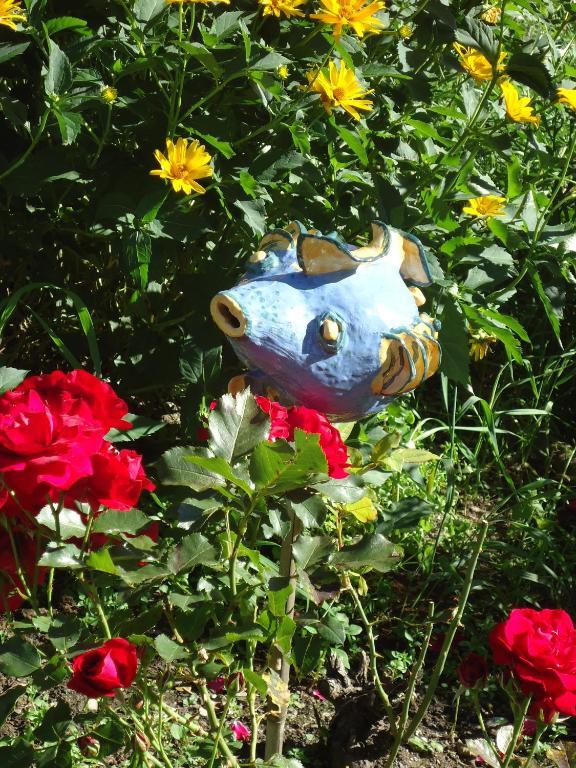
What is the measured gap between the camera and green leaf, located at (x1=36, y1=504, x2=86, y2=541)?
112 cm

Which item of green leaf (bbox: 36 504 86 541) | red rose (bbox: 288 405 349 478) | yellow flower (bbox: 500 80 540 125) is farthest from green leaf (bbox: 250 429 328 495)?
yellow flower (bbox: 500 80 540 125)

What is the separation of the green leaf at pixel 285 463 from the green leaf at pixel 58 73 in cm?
92

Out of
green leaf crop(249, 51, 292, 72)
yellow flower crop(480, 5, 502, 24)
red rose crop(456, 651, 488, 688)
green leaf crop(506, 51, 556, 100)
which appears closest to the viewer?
red rose crop(456, 651, 488, 688)

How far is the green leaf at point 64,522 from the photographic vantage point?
44.0 inches

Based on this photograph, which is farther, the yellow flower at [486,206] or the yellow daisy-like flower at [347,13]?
the yellow flower at [486,206]

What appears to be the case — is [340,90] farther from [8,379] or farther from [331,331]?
[8,379]

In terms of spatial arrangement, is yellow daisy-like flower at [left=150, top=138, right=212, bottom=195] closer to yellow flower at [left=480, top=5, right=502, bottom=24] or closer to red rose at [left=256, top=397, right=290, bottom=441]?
red rose at [left=256, top=397, right=290, bottom=441]

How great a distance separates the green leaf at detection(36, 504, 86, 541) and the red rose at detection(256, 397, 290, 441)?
0.25 metres

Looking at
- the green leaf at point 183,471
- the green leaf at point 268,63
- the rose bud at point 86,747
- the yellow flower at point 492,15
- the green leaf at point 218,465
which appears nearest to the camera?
the green leaf at point 218,465

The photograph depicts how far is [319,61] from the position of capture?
1.97 meters


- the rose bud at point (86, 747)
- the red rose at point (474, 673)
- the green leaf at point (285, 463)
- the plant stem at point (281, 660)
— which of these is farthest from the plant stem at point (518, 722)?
the rose bud at point (86, 747)

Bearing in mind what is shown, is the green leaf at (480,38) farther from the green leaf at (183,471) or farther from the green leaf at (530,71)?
the green leaf at (183,471)

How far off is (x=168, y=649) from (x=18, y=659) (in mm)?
172

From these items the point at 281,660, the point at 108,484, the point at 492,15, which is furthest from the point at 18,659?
the point at 492,15
